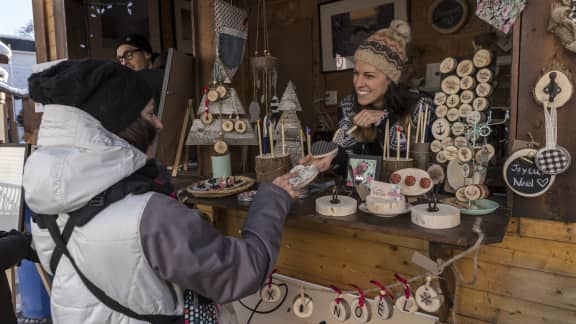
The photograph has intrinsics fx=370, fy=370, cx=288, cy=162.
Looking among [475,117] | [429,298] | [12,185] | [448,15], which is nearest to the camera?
[429,298]

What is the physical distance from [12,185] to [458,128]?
2185 mm

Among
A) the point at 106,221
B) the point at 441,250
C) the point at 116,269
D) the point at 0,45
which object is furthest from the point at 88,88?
the point at 0,45

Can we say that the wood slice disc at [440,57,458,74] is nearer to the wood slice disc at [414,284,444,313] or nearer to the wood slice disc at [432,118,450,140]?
the wood slice disc at [432,118,450,140]

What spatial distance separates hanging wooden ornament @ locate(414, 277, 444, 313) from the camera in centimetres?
126

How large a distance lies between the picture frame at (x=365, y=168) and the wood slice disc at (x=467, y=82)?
0.44 metres

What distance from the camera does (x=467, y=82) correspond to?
1.42 metres

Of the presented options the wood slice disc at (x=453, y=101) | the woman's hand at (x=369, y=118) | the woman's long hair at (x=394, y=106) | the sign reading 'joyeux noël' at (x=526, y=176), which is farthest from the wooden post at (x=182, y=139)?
the sign reading 'joyeux noël' at (x=526, y=176)

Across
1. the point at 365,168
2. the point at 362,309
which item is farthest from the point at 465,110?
the point at 362,309

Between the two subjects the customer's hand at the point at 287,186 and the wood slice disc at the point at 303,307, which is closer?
the customer's hand at the point at 287,186

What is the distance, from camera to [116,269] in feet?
2.77

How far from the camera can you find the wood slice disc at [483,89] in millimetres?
1381

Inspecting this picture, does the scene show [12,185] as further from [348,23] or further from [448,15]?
[448,15]

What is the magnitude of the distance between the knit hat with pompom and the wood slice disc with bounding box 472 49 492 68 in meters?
0.42

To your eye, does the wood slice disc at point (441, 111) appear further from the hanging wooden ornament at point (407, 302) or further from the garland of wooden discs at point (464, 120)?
the hanging wooden ornament at point (407, 302)
